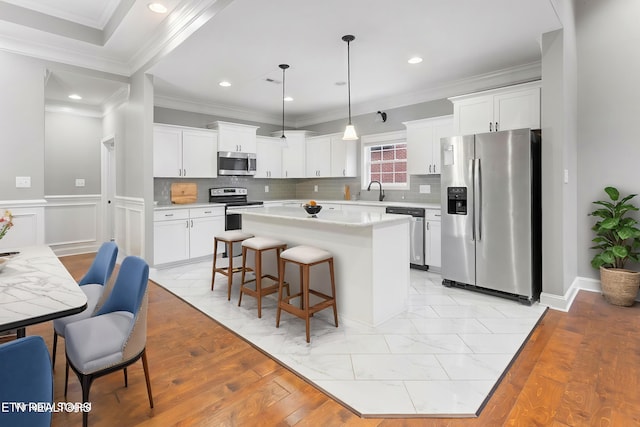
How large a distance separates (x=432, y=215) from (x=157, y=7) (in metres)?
4.02

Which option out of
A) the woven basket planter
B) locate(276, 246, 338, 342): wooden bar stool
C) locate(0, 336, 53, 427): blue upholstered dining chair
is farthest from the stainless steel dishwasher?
locate(0, 336, 53, 427): blue upholstered dining chair

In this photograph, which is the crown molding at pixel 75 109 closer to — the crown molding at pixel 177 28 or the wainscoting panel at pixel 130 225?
the wainscoting panel at pixel 130 225

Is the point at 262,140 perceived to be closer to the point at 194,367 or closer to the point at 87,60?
the point at 87,60

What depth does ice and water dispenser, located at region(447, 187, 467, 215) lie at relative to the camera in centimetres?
384

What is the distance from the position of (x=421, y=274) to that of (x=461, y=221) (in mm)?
1109

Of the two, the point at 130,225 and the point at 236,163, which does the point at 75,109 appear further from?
the point at 236,163

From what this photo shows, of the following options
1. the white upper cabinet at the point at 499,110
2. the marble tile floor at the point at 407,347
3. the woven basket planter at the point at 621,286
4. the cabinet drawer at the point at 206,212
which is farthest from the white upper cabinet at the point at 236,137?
the woven basket planter at the point at 621,286

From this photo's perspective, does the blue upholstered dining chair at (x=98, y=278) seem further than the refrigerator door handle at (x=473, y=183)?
No

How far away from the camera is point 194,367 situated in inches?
90.7

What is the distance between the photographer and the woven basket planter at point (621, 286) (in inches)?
131

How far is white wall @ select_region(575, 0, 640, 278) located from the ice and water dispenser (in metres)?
1.39

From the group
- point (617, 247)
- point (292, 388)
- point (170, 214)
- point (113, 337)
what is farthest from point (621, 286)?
point (170, 214)

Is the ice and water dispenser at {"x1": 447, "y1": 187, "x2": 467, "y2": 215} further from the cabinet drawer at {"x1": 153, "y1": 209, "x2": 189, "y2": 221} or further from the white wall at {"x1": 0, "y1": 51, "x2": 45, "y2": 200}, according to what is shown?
the white wall at {"x1": 0, "y1": 51, "x2": 45, "y2": 200}

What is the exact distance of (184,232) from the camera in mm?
5141
